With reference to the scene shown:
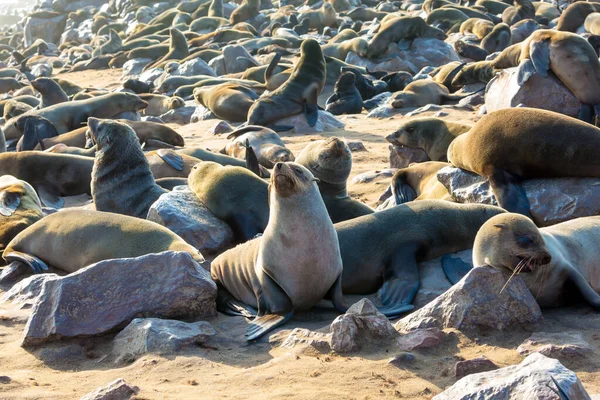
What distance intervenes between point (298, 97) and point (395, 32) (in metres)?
5.77

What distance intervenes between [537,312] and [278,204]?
1.49 m

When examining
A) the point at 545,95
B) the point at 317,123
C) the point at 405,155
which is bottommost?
the point at 317,123

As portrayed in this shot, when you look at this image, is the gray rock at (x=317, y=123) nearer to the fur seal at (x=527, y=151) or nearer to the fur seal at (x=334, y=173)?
the fur seal at (x=334, y=173)

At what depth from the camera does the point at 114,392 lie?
3.03 metres

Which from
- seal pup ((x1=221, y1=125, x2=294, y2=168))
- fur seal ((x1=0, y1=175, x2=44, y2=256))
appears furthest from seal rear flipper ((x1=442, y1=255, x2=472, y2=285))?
seal pup ((x1=221, y1=125, x2=294, y2=168))

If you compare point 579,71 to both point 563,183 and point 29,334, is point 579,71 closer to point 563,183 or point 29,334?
point 563,183

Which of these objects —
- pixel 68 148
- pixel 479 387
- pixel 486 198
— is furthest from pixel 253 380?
pixel 68 148

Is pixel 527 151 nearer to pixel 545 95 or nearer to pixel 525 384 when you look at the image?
pixel 545 95

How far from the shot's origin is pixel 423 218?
16.8 feet

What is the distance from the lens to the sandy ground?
3.17 m

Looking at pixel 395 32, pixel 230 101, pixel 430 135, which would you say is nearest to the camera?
pixel 430 135

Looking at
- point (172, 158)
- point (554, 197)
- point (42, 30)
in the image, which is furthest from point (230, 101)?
point (42, 30)

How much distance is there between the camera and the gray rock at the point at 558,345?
3.32m

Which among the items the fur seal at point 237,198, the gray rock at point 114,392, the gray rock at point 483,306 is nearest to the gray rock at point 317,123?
the fur seal at point 237,198
